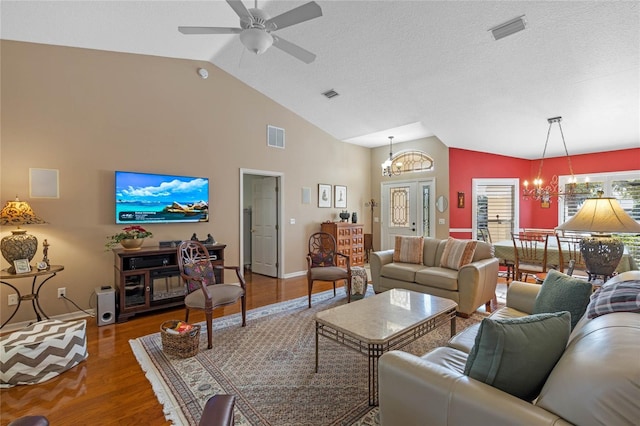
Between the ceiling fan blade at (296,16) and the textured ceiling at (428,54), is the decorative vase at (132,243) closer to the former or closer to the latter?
the textured ceiling at (428,54)

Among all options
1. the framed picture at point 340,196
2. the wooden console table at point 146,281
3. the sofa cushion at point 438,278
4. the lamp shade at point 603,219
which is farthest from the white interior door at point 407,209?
the wooden console table at point 146,281

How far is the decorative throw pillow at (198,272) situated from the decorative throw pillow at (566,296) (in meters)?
2.95

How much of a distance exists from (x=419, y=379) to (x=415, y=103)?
4.45 meters

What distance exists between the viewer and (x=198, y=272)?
3.31 meters

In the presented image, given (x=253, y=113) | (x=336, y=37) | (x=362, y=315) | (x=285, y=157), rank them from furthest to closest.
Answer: (x=285, y=157)
(x=253, y=113)
(x=336, y=37)
(x=362, y=315)

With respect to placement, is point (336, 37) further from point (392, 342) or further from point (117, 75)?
point (392, 342)

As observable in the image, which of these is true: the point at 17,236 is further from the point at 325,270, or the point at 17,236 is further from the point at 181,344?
the point at 325,270

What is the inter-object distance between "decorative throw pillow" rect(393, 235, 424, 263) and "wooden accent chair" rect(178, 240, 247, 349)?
2.38 m

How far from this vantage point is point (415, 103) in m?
4.80

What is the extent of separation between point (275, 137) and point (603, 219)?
469 centimetres

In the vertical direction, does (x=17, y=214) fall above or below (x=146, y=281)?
above

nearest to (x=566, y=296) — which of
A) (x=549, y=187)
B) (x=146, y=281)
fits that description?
(x=146, y=281)

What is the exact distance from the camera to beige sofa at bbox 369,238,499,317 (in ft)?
11.5

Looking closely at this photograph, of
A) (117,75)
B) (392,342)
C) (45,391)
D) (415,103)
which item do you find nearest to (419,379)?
(392,342)
